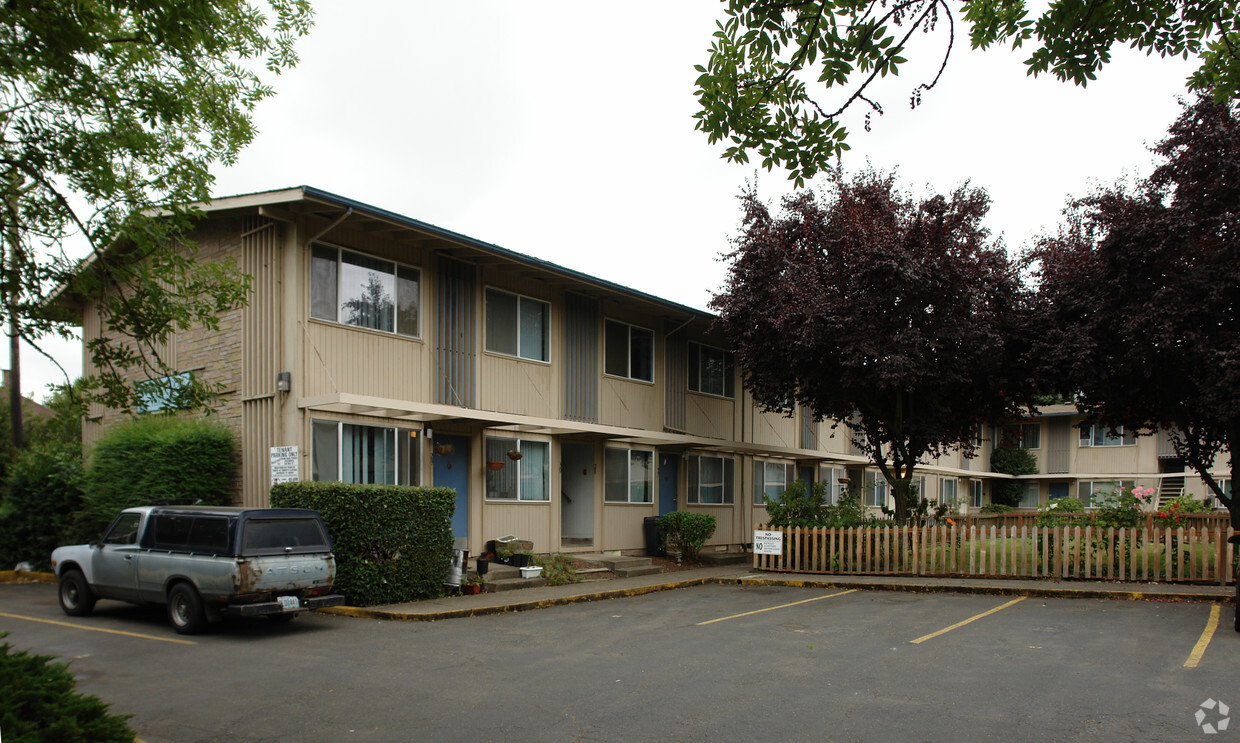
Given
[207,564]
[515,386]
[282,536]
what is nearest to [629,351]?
[515,386]

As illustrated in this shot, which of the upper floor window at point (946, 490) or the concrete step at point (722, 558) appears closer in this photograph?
the concrete step at point (722, 558)

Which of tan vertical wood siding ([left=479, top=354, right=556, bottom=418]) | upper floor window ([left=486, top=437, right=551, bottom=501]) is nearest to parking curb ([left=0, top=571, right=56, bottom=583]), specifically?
upper floor window ([left=486, top=437, right=551, bottom=501])

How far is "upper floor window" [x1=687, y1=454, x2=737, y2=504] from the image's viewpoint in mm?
24938

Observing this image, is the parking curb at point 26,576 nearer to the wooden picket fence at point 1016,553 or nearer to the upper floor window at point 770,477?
the wooden picket fence at point 1016,553

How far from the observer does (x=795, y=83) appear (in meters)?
6.78

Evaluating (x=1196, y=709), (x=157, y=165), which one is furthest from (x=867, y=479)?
(x=157, y=165)

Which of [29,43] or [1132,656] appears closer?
[29,43]

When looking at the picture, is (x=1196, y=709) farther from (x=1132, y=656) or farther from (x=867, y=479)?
(x=867, y=479)

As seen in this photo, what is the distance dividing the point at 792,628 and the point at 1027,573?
747 centimetres

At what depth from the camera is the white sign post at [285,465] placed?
14719 mm

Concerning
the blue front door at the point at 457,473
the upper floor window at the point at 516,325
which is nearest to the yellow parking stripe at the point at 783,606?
the blue front door at the point at 457,473

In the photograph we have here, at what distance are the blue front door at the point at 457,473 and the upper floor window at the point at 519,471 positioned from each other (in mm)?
513

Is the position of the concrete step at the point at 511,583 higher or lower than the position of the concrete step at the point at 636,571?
higher

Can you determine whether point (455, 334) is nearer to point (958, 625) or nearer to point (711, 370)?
point (711, 370)
